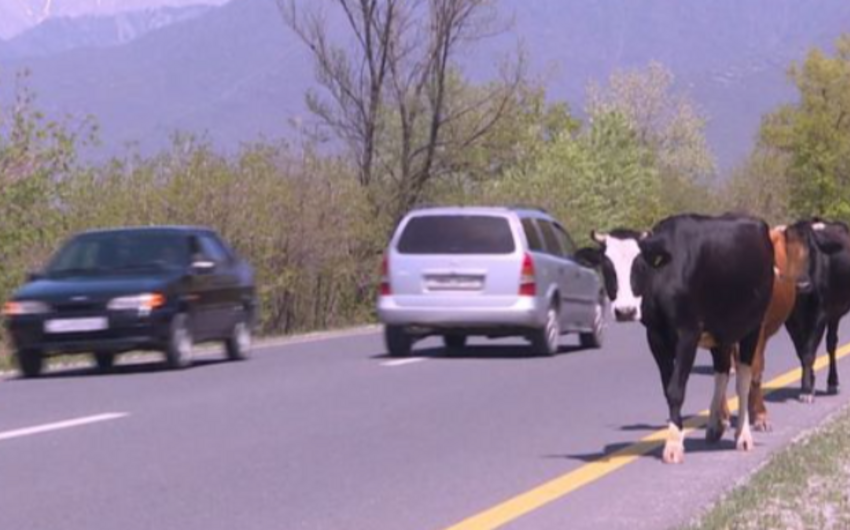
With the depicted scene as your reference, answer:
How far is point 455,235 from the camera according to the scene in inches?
974

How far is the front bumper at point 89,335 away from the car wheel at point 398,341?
3.79 meters

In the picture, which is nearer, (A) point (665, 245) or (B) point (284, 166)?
(A) point (665, 245)

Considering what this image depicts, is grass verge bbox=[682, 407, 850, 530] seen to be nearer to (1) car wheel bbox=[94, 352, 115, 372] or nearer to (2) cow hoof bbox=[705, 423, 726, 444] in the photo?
(2) cow hoof bbox=[705, 423, 726, 444]

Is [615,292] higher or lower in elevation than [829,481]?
higher

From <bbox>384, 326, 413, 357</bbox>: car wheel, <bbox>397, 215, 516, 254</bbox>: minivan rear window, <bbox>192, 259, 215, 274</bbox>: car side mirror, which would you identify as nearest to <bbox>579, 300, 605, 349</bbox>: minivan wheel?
<bbox>397, 215, 516, 254</bbox>: minivan rear window

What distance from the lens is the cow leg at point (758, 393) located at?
1435 cm

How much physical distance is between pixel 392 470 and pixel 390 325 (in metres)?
11.5

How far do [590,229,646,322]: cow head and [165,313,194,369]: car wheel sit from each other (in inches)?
387

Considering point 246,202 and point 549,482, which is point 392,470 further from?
point 246,202

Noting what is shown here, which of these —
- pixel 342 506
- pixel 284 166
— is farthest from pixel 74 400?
pixel 284 166

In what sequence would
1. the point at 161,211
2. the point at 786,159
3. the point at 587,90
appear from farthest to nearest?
the point at 587,90, the point at 786,159, the point at 161,211

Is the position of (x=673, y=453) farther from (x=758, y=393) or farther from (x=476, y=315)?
(x=476, y=315)

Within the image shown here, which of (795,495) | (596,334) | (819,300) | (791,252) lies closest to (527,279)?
(596,334)

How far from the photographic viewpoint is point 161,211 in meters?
33.5
